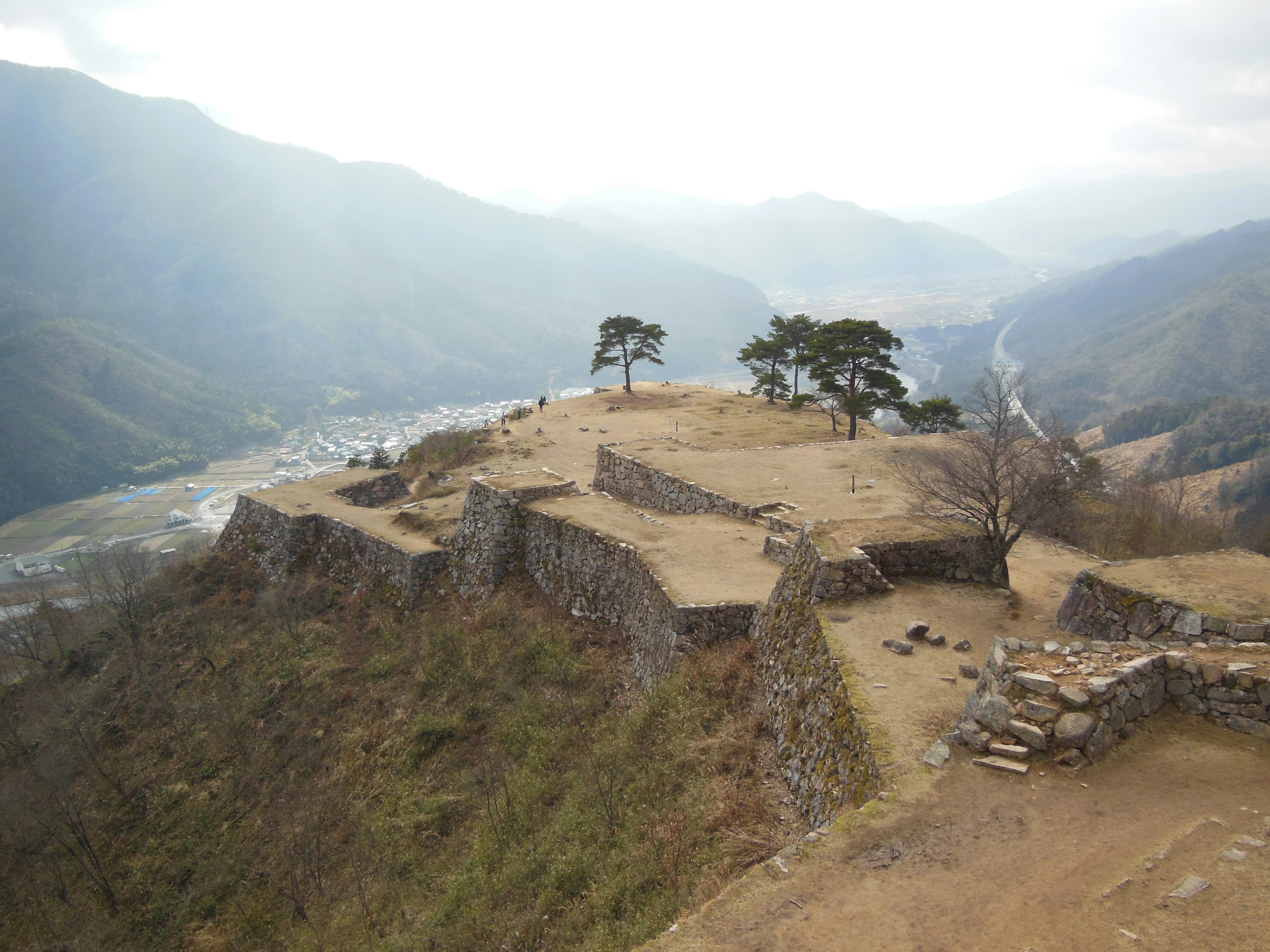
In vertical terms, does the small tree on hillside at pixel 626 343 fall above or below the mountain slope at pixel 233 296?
below

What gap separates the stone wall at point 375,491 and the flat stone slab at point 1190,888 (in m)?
26.0

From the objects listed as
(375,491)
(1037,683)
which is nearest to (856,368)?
(375,491)

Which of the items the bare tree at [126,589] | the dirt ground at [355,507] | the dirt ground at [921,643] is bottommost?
the bare tree at [126,589]

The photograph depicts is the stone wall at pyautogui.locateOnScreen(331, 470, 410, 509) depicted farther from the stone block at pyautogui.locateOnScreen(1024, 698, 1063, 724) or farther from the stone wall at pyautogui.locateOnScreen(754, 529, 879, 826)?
the stone block at pyautogui.locateOnScreen(1024, 698, 1063, 724)

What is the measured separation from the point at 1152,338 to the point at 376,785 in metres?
138

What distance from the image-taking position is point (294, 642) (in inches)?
739

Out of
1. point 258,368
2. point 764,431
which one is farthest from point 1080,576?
point 258,368

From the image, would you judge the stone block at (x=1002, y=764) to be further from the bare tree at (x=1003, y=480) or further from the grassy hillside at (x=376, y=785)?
the bare tree at (x=1003, y=480)

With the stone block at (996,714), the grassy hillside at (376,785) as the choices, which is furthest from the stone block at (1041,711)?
the grassy hillside at (376,785)

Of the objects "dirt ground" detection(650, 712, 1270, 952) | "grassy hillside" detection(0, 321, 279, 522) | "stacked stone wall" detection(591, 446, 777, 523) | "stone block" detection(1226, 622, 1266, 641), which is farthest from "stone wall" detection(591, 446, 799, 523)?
"grassy hillside" detection(0, 321, 279, 522)

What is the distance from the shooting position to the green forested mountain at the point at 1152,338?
93250 mm

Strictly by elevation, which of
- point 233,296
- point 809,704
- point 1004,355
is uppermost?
point 233,296

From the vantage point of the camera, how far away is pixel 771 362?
41.2m

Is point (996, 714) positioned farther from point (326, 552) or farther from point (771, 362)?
point (771, 362)
